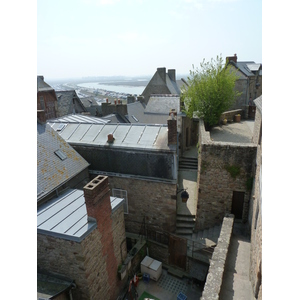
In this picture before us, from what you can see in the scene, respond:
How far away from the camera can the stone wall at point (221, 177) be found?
12.2 metres

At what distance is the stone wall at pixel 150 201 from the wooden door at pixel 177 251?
2.34 feet

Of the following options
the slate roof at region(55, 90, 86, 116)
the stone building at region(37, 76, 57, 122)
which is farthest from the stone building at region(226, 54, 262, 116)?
the stone building at region(37, 76, 57, 122)

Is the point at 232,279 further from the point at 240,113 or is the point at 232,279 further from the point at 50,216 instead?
the point at 240,113

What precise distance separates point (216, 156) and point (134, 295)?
27.3 feet

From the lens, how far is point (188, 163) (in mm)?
20328

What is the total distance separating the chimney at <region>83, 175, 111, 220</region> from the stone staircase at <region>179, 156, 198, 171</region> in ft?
37.8

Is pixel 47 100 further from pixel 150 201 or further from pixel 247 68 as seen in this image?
pixel 247 68

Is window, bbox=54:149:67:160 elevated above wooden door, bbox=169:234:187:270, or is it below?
above

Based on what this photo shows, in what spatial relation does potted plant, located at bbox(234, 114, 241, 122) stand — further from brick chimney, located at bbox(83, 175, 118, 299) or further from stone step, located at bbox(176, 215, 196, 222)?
brick chimney, located at bbox(83, 175, 118, 299)

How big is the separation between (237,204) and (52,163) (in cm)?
1033

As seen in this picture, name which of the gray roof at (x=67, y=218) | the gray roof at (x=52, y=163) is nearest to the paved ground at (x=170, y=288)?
the gray roof at (x=67, y=218)

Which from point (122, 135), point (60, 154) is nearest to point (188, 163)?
point (122, 135)

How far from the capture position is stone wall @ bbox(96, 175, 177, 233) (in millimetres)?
12984

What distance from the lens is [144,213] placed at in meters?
13.8
